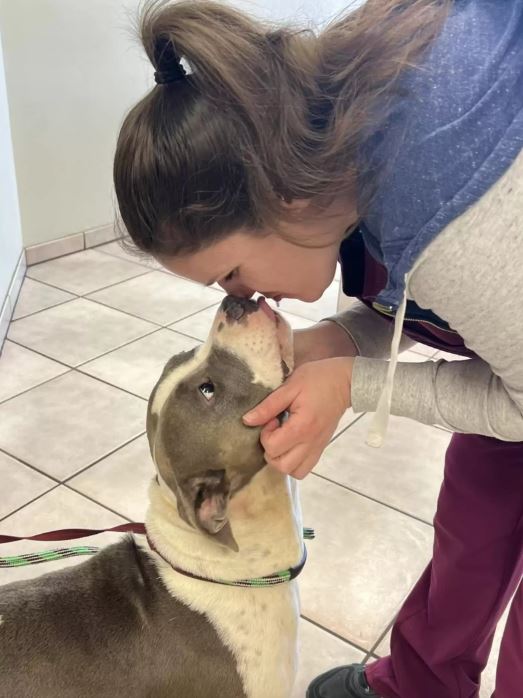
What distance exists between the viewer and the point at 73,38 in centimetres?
366

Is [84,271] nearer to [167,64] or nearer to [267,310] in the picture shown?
[267,310]

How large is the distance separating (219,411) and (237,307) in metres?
0.18

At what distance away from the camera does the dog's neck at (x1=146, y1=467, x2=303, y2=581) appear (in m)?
1.28

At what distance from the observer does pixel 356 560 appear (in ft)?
6.24

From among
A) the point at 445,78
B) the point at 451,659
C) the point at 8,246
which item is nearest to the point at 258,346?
the point at 445,78

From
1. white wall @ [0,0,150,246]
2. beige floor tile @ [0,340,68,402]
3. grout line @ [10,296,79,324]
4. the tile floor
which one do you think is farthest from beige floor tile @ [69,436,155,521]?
white wall @ [0,0,150,246]

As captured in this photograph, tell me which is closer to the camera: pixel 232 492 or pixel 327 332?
pixel 232 492

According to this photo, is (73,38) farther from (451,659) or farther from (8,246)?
(451,659)

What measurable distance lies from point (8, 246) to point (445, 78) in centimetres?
273

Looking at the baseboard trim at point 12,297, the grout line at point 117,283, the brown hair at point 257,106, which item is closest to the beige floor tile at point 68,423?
the baseboard trim at point 12,297

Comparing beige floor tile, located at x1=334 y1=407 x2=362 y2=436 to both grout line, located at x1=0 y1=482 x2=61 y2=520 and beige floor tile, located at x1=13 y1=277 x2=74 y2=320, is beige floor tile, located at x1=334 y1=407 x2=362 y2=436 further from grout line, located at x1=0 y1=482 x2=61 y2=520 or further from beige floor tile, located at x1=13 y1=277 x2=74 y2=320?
beige floor tile, located at x1=13 y1=277 x2=74 y2=320

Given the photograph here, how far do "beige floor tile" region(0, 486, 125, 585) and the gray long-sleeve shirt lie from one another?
41.0 inches

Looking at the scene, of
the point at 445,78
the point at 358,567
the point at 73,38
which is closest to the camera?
the point at 445,78

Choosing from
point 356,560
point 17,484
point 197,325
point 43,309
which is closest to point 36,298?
point 43,309
